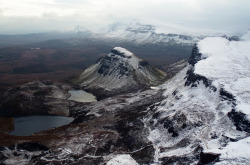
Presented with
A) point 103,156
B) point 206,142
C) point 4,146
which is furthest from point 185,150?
point 4,146

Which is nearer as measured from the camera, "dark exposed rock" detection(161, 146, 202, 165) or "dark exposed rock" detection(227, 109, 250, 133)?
"dark exposed rock" detection(161, 146, 202, 165)

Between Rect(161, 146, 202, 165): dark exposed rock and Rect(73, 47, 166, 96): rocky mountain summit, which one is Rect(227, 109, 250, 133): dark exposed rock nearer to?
Rect(161, 146, 202, 165): dark exposed rock

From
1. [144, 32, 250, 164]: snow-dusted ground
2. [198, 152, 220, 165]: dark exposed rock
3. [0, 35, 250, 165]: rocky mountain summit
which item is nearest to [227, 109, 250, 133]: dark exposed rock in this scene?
[0, 35, 250, 165]: rocky mountain summit

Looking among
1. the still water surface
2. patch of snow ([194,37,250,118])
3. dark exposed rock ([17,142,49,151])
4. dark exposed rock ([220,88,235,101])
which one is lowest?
the still water surface

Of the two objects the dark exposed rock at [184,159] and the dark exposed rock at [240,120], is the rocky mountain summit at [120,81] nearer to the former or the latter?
the dark exposed rock at [240,120]

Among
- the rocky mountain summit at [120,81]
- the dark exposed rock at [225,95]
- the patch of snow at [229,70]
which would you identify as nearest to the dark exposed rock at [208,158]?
the patch of snow at [229,70]

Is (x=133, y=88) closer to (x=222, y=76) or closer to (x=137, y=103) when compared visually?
(x=137, y=103)

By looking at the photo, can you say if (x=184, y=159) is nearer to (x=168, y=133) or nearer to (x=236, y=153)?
(x=168, y=133)
